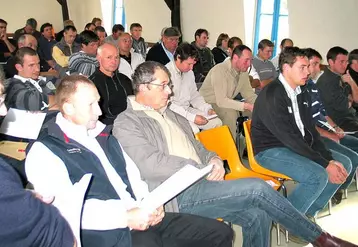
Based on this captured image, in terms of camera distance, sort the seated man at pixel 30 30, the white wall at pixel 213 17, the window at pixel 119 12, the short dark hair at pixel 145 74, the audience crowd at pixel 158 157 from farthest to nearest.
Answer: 1. the window at pixel 119 12
2. the white wall at pixel 213 17
3. the seated man at pixel 30 30
4. the short dark hair at pixel 145 74
5. the audience crowd at pixel 158 157

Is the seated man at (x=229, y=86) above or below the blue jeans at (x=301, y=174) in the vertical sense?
above

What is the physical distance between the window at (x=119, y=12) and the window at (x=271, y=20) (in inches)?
211

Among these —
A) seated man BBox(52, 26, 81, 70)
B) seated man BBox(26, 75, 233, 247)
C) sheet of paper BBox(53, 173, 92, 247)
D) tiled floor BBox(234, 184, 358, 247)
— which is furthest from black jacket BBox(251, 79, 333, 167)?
seated man BBox(52, 26, 81, 70)

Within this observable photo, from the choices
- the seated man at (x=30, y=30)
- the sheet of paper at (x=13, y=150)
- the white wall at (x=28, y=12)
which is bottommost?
the sheet of paper at (x=13, y=150)

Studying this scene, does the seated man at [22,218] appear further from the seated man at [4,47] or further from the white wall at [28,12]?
the white wall at [28,12]

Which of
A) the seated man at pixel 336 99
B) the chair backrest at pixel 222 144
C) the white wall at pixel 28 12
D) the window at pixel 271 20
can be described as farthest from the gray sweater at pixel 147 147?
the white wall at pixel 28 12

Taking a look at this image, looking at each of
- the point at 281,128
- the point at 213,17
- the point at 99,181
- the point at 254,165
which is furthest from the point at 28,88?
the point at 213,17

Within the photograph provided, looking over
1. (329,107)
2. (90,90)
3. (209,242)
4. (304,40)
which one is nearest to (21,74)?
(90,90)

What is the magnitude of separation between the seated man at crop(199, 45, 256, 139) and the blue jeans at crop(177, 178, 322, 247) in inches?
69.4

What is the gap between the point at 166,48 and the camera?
209 inches

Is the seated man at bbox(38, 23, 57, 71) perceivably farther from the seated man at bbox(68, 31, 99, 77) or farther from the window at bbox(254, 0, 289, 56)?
the window at bbox(254, 0, 289, 56)

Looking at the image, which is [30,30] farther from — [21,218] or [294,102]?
[21,218]

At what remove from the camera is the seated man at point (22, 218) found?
94cm

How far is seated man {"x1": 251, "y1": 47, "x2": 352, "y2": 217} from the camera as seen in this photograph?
2.55 metres
